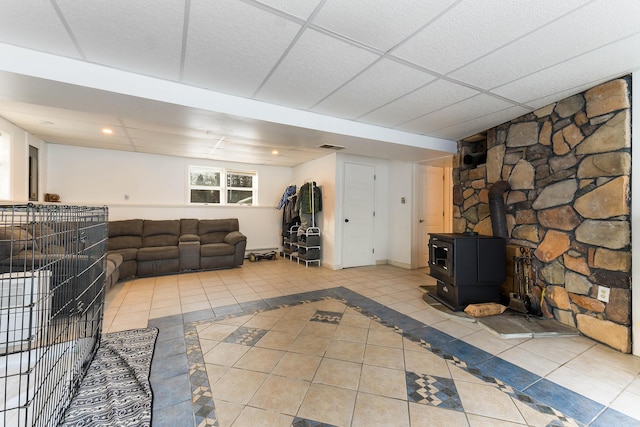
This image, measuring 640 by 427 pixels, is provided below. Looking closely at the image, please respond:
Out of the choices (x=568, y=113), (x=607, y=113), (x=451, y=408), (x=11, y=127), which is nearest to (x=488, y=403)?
(x=451, y=408)

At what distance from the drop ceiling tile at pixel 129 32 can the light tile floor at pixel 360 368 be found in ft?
7.63

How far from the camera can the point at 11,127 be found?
3600 mm

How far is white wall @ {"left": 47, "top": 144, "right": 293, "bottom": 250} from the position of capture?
191 inches

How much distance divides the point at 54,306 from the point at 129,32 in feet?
5.82

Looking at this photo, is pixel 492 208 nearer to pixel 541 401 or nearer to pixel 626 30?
pixel 626 30

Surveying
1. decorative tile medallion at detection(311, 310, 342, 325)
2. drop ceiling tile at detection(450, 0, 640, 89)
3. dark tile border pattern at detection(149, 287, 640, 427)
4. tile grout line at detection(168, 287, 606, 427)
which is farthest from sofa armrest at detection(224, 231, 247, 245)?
drop ceiling tile at detection(450, 0, 640, 89)

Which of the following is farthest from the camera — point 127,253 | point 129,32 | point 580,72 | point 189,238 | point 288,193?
point 288,193

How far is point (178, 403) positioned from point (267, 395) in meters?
0.52

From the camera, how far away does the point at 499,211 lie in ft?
10.5

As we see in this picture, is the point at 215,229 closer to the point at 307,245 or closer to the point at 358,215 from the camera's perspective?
the point at 307,245

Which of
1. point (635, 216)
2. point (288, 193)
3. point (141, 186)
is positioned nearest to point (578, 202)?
point (635, 216)

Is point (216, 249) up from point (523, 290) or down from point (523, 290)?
up

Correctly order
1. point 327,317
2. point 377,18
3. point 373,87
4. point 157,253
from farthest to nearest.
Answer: point 157,253, point 327,317, point 373,87, point 377,18

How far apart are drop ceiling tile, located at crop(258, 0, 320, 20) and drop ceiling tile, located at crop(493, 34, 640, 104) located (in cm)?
197
